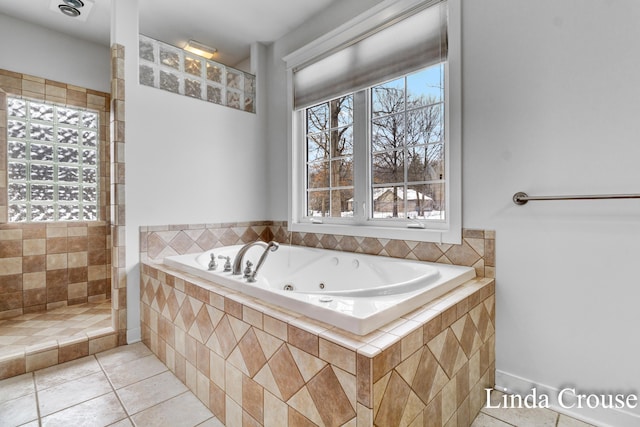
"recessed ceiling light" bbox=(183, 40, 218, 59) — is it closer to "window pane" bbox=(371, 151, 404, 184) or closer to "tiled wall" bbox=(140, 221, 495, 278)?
"tiled wall" bbox=(140, 221, 495, 278)

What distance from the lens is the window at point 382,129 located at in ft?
6.48

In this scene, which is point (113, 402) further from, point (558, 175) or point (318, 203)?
point (558, 175)

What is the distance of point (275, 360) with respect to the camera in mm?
1185

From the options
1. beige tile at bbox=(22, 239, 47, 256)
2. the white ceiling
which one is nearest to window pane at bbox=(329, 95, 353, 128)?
the white ceiling

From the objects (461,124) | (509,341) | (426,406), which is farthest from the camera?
(461,124)

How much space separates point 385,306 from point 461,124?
50.2 inches

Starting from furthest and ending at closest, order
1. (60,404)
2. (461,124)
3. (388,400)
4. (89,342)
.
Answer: (89,342)
(461,124)
(60,404)
(388,400)

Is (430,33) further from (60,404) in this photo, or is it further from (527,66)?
(60,404)

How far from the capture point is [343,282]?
225 centimetres

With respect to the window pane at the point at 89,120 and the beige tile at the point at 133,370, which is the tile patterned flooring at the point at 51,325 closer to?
the beige tile at the point at 133,370

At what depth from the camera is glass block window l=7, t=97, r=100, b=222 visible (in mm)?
2670

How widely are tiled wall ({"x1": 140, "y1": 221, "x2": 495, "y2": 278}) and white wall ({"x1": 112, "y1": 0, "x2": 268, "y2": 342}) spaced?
7 centimetres

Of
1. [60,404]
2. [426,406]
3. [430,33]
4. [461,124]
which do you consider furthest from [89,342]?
[430,33]

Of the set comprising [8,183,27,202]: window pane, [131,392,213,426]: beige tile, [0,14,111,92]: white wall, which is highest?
[0,14,111,92]: white wall
